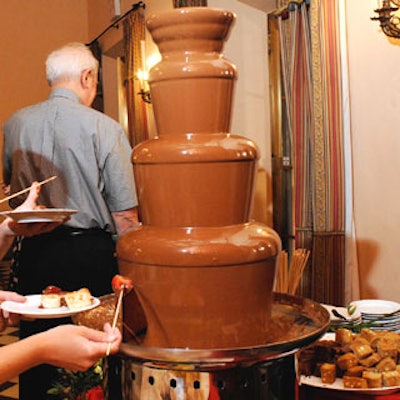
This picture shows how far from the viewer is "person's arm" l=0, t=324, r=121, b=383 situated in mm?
1220

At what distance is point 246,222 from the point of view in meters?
1.45

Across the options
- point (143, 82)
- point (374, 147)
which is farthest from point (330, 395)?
point (143, 82)

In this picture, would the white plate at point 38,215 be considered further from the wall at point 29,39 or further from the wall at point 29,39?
the wall at point 29,39

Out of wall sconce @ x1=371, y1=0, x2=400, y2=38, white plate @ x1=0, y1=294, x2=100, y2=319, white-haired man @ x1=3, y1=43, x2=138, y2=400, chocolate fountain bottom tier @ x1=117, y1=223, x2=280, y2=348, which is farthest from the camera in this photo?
wall sconce @ x1=371, y1=0, x2=400, y2=38

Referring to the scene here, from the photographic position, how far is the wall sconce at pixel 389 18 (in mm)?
3322

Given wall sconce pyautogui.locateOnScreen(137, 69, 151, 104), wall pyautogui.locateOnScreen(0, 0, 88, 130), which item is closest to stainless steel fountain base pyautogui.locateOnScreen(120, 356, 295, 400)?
wall sconce pyautogui.locateOnScreen(137, 69, 151, 104)

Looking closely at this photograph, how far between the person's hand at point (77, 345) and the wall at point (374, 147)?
2708 mm

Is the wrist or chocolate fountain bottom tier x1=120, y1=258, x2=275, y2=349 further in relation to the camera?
the wrist

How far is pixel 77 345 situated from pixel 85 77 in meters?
2.18

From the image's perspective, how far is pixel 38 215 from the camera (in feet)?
6.69

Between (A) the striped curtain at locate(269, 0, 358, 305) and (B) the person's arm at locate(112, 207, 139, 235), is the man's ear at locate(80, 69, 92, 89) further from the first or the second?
(A) the striped curtain at locate(269, 0, 358, 305)

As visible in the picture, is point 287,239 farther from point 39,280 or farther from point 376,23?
point 39,280

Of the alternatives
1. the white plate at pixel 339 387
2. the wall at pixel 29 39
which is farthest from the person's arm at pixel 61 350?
the wall at pixel 29 39

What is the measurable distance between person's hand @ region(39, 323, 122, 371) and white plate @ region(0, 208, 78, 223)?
0.80 m
